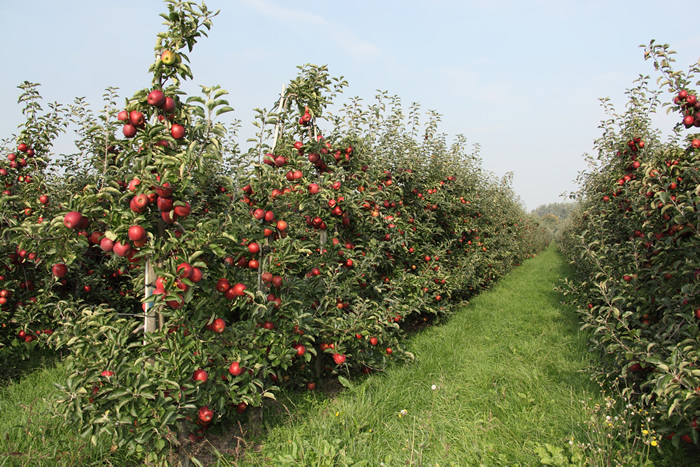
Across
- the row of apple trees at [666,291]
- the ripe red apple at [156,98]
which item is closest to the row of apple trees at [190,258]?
the ripe red apple at [156,98]

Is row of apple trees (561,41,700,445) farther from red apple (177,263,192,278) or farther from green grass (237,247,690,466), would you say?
red apple (177,263,192,278)

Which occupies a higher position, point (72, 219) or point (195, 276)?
point (72, 219)

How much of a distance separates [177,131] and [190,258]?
0.74 m

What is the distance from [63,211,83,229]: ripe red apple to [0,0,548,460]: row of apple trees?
0.05 ft

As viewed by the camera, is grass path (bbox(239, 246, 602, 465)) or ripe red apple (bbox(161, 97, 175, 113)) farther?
grass path (bbox(239, 246, 602, 465))

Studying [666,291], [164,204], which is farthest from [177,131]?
[666,291]

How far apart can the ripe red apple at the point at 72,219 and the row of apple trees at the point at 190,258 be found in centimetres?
1

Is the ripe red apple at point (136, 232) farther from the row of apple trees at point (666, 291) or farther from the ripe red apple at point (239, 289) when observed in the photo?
the row of apple trees at point (666, 291)

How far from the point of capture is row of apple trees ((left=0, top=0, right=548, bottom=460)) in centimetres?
209

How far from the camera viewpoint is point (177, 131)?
7.19ft

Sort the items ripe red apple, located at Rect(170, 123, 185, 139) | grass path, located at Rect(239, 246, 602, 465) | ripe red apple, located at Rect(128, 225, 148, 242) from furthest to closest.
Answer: grass path, located at Rect(239, 246, 602, 465) < ripe red apple, located at Rect(170, 123, 185, 139) < ripe red apple, located at Rect(128, 225, 148, 242)

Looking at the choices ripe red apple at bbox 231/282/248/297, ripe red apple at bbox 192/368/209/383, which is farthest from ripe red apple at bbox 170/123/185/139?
ripe red apple at bbox 192/368/209/383

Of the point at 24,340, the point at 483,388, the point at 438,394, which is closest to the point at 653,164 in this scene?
the point at 483,388

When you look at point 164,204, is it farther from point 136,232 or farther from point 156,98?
point 156,98
